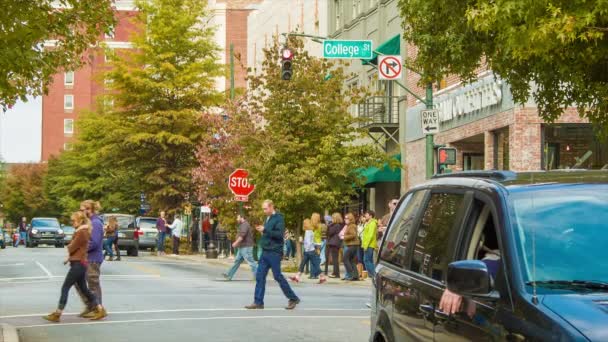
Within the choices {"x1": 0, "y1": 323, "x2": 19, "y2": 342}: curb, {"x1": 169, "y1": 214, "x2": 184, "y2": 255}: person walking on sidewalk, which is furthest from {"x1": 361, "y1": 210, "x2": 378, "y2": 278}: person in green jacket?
{"x1": 169, "y1": 214, "x2": 184, "y2": 255}: person walking on sidewalk

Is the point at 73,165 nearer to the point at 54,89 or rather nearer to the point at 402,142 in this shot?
the point at 54,89

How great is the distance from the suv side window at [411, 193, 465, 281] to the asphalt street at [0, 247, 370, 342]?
7.53m

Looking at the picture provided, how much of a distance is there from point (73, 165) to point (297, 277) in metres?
69.2

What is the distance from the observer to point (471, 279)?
17.2 ft

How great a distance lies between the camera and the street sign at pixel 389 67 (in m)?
28.6

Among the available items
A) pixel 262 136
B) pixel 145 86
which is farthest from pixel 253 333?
pixel 145 86

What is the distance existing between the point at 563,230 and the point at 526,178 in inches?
26.6

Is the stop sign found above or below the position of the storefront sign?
below

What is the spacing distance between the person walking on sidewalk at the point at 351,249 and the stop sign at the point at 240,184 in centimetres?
965

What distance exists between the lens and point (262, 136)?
35375 millimetres

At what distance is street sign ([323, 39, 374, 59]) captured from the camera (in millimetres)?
27781

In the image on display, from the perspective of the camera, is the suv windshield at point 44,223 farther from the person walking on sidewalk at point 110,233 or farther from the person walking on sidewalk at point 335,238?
the person walking on sidewalk at point 335,238

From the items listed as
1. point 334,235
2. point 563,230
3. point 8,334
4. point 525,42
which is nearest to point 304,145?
point 334,235

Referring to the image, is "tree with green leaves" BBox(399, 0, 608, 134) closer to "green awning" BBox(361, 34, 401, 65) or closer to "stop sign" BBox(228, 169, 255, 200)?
"stop sign" BBox(228, 169, 255, 200)
